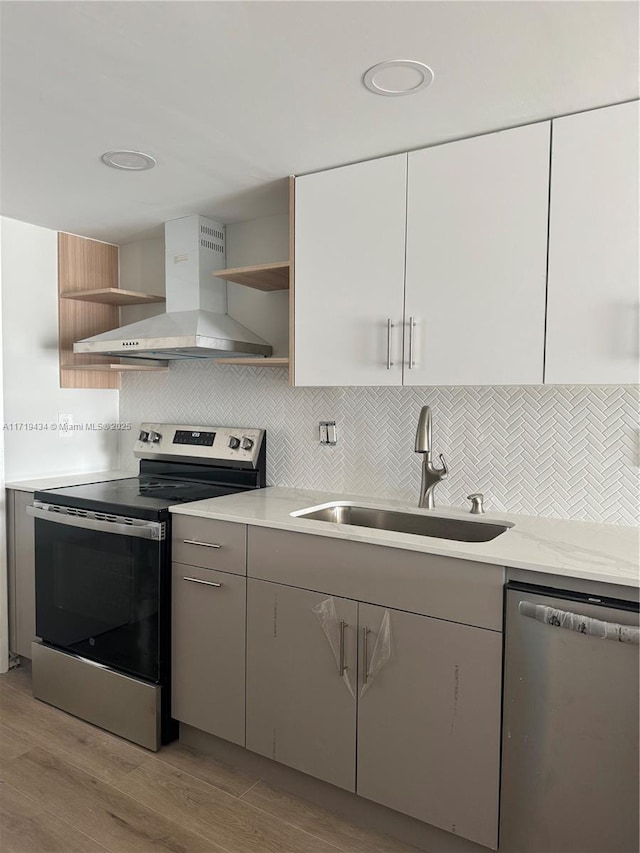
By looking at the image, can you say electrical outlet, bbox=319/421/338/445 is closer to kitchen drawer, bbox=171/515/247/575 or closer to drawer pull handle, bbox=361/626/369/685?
kitchen drawer, bbox=171/515/247/575

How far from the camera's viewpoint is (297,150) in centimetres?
207

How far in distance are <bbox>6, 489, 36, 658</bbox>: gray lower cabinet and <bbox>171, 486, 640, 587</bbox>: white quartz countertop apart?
3.34 feet

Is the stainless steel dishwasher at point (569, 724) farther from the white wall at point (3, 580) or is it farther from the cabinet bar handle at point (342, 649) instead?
the white wall at point (3, 580)

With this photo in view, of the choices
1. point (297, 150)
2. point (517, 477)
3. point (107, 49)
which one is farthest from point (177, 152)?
point (517, 477)

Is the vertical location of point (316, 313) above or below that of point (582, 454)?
above

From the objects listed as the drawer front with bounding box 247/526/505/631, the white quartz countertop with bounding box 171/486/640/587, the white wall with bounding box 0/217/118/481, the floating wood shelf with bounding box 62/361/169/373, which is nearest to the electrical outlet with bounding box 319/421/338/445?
the white quartz countertop with bounding box 171/486/640/587

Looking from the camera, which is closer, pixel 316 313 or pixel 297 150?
pixel 297 150

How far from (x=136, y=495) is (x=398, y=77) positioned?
188cm

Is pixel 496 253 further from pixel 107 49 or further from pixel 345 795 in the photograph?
pixel 345 795

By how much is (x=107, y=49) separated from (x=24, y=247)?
1.78m

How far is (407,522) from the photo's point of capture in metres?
2.32

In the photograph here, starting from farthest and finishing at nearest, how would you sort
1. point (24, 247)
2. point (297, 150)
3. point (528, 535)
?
point (24, 247)
point (297, 150)
point (528, 535)

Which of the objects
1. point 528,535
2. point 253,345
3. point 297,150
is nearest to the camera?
point 528,535

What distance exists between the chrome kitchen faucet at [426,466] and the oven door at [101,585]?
101cm
